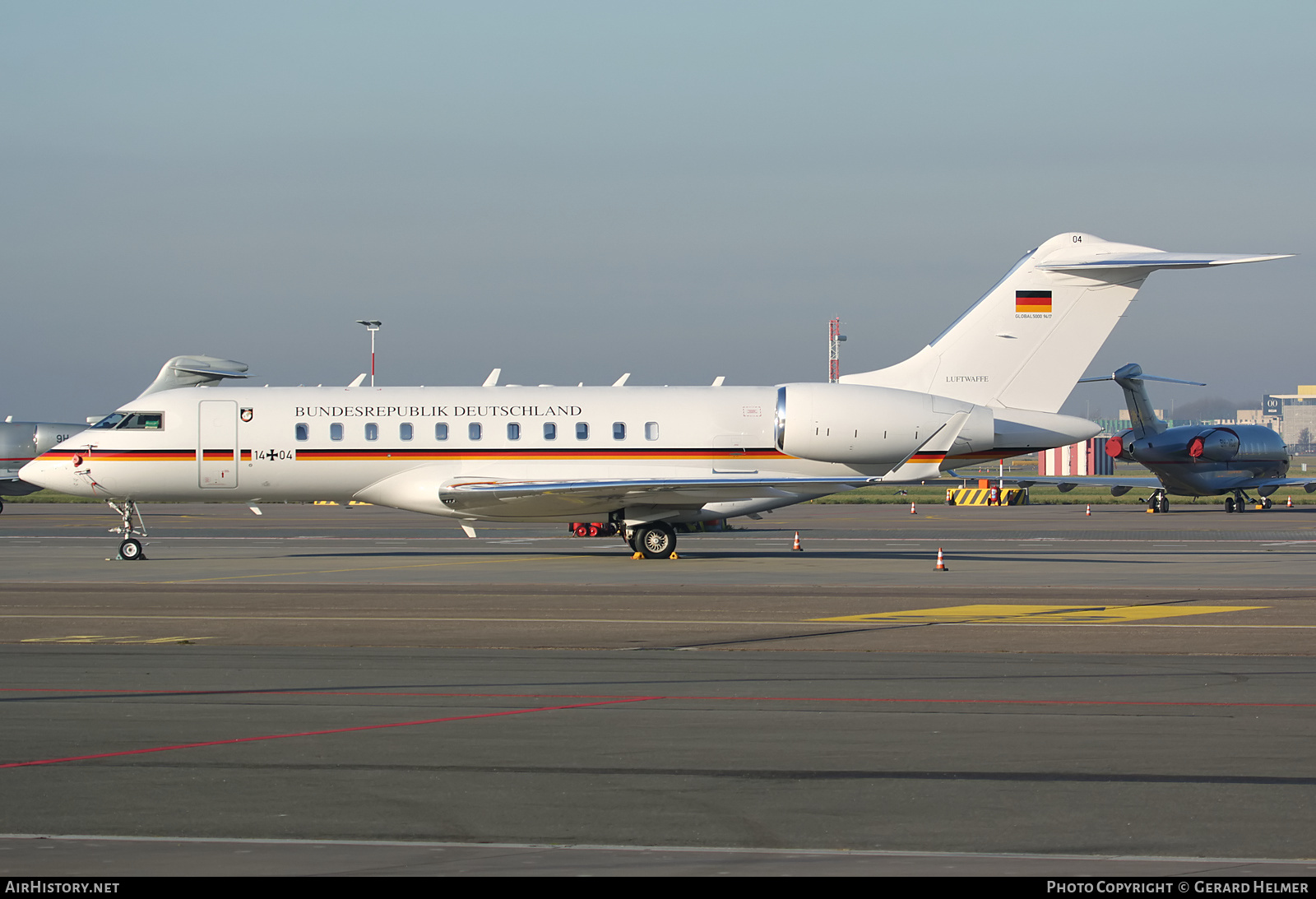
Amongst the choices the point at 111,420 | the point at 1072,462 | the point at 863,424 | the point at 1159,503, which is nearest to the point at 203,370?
the point at 111,420

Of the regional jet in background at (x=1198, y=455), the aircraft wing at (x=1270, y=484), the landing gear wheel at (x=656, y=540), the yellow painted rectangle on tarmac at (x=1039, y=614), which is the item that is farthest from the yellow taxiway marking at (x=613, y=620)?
the aircraft wing at (x=1270, y=484)

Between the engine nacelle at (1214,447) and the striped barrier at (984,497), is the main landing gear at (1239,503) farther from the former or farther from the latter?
the striped barrier at (984,497)

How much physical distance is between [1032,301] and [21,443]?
51083 mm

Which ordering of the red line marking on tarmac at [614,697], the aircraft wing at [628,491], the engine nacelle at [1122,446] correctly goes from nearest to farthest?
1. the red line marking on tarmac at [614,697]
2. the aircraft wing at [628,491]
3. the engine nacelle at [1122,446]

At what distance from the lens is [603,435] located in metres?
27.1

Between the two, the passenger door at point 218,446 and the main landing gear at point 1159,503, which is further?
the main landing gear at point 1159,503

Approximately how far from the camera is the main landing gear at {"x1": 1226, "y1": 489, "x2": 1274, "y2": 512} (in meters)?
53.6

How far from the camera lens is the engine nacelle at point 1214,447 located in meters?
53.3

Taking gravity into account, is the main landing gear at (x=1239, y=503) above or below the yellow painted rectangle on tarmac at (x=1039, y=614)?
above

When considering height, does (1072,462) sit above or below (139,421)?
above

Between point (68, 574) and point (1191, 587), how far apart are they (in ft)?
66.6

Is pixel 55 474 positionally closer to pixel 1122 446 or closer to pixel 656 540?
pixel 656 540

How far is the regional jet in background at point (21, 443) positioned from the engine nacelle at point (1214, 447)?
2049 inches

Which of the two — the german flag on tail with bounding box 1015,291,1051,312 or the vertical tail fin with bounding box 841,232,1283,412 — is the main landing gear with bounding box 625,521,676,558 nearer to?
the vertical tail fin with bounding box 841,232,1283,412
